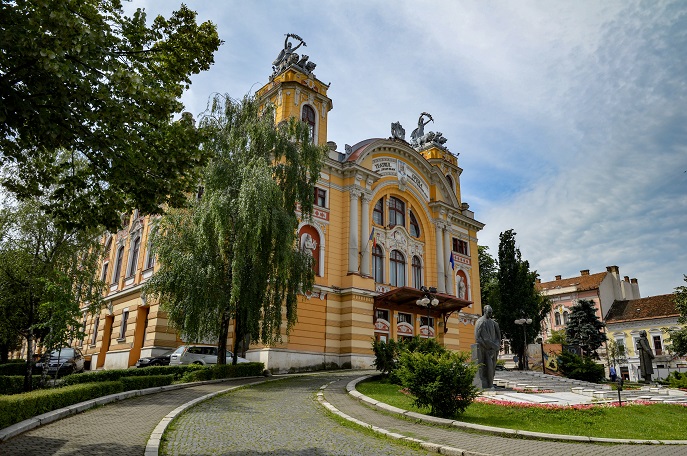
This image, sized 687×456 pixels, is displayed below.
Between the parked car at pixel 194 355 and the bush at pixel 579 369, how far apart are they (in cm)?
1838

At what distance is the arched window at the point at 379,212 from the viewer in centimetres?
3378

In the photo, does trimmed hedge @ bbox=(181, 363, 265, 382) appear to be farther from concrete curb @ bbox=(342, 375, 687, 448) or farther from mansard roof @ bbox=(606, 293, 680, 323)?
mansard roof @ bbox=(606, 293, 680, 323)

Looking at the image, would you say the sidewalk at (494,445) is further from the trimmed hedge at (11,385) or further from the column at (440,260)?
the column at (440,260)

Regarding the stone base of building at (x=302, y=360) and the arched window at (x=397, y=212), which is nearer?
the stone base of building at (x=302, y=360)

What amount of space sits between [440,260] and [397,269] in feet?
13.8

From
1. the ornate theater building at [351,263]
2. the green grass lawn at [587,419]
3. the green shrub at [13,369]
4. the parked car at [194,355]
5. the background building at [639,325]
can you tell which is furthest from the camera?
the background building at [639,325]

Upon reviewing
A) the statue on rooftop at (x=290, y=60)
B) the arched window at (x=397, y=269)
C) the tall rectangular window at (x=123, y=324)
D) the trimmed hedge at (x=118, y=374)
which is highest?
the statue on rooftop at (x=290, y=60)

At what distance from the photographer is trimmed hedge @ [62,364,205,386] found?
16.2 metres

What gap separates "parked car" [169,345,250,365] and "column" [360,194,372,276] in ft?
32.0

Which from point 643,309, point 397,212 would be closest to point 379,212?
point 397,212

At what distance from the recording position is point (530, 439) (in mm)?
9609

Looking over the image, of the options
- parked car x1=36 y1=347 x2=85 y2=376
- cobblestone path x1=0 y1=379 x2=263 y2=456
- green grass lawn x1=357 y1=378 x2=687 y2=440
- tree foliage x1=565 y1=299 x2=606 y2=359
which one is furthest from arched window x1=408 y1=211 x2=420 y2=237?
cobblestone path x1=0 y1=379 x2=263 y2=456

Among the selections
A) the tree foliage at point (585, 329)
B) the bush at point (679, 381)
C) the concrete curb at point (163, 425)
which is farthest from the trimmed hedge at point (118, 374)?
the tree foliage at point (585, 329)

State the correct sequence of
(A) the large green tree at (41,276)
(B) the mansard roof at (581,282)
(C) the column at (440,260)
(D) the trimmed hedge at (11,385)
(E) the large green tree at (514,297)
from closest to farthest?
(A) the large green tree at (41,276) → (D) the trimmed hedge at (11,385) → (C) the column at (440,260) → (E) the large green tree at (514,297) → (B) the mansard roof at (581,282)
